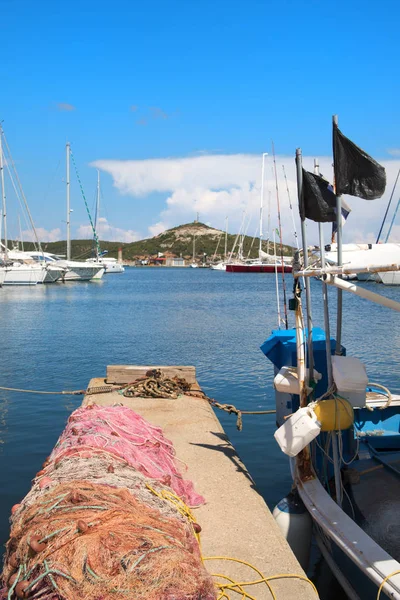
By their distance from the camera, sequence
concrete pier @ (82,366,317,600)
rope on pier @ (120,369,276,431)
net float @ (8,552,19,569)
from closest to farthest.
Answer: net float @ (8,552,19,569), concrete pier @ (82,366,317,600), rope on pier @ (120,369,276,431)

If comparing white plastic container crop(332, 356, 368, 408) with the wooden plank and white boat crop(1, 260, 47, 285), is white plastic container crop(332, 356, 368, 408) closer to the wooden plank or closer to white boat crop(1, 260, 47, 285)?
the wooden plank

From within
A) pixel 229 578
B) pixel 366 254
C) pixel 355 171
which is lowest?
pixel 229 578

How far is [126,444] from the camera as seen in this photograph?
19.7ft

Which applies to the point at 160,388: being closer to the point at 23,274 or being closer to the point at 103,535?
the point at 103,535

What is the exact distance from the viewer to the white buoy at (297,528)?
6078 millimetres

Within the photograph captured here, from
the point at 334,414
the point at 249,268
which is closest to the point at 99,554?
the point at 334,414

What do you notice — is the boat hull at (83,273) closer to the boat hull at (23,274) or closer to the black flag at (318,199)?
the boat hull at (23,274)

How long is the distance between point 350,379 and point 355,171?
2.02 meters

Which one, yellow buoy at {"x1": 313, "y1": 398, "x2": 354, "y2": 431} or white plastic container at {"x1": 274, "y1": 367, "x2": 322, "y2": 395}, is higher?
white plastic container at {"x1": 274, "y1": 367, "x2": 322, "y2": 395}

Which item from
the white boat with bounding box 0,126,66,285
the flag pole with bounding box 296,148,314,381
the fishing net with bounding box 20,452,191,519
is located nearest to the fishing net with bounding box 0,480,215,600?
the fishing net with bounding box 20,452,191,519

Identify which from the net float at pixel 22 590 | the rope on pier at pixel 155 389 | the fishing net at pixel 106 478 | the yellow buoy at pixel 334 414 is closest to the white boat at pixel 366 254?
the yellow buoy at pixel 334 414

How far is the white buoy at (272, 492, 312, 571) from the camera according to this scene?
19.9 feet

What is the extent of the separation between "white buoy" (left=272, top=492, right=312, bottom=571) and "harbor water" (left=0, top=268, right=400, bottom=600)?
71 centimetres

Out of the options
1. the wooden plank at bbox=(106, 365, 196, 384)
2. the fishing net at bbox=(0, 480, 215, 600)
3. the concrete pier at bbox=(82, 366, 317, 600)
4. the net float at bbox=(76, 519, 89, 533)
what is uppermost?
the net float at bbox=(76, 519, 89, 533)
